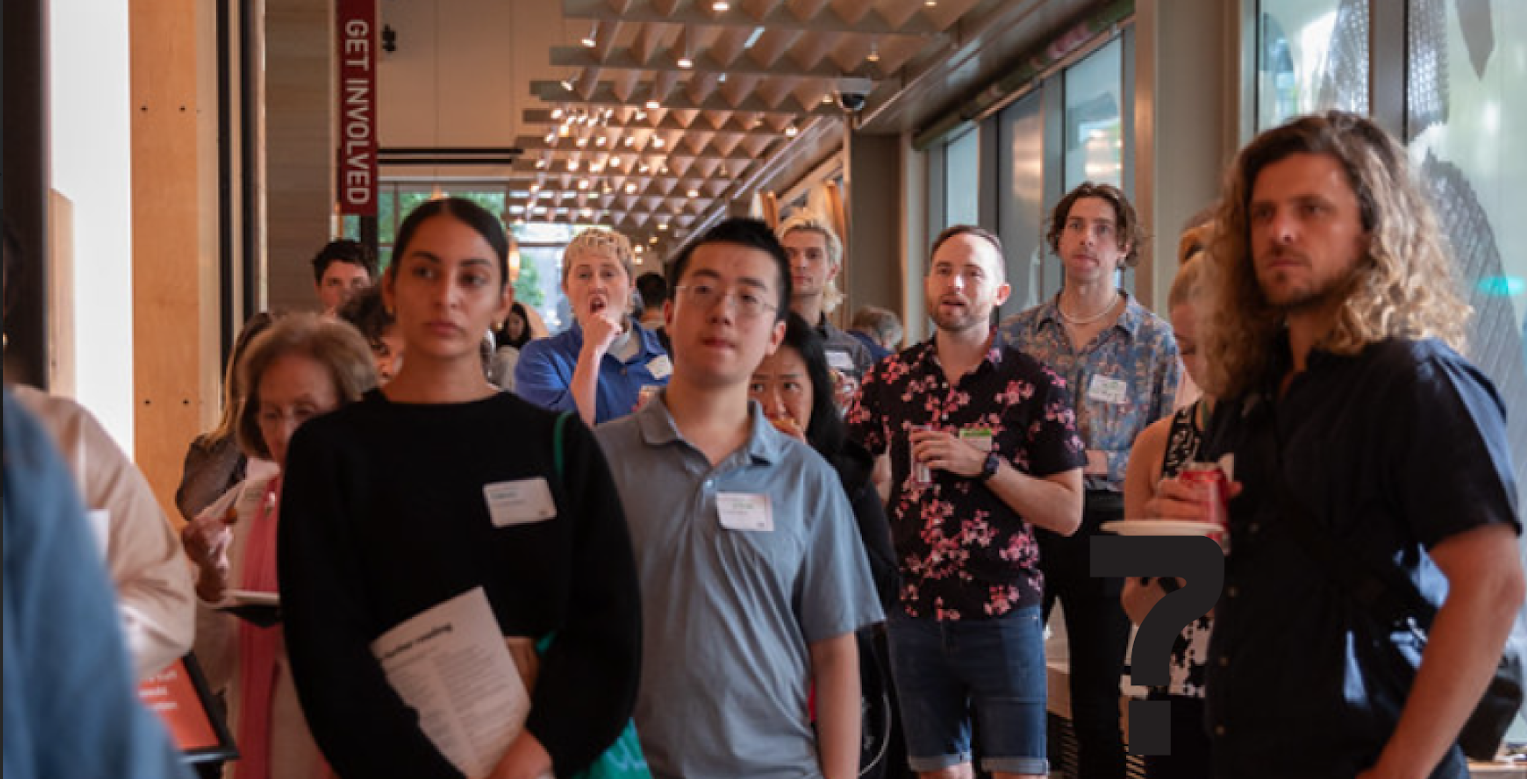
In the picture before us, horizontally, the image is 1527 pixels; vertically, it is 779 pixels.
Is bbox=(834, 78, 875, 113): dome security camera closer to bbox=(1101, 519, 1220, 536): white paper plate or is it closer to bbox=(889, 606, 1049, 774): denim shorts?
bbox=(889, 606, 1049, 774): denim shorts

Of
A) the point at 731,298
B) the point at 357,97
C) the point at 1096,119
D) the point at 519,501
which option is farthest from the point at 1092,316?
the point at 357,97

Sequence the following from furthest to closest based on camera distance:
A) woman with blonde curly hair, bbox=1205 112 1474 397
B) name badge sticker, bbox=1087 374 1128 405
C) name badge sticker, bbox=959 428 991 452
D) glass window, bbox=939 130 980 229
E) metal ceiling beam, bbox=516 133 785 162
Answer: metal ceiling beam, bbox=516 133 785 162 < glass window, bbox=939 130 980 229 < name badge sticker, bbox=1087 374 1128 405 < name badge sticker, bbox=959 428 991 452 < woman with blonde curly hair, bbox=1205 112 1474 397

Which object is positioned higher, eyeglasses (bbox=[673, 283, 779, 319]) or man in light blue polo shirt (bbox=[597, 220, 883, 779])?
eyeglasses (bbox=[673, 283, 779, 319])

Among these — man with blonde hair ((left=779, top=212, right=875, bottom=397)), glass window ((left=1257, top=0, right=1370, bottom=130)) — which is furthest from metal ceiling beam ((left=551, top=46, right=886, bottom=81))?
man with blonde hair ((left=779, top=212, right=875, bottom=397))

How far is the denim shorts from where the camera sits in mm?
3867

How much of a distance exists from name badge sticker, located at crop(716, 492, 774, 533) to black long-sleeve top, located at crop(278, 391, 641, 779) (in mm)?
282

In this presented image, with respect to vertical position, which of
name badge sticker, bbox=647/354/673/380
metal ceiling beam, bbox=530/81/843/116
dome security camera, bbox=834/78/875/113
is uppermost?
metal ceiling beam, bbox=530/81/843/116

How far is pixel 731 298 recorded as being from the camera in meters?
2.66

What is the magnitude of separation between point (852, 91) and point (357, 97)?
417 cm

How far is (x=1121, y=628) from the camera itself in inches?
177

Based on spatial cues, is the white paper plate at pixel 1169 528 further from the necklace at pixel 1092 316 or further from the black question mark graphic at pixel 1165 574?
the necklace at pixel 1092 316

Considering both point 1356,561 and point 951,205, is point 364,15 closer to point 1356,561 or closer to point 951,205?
point 951,205

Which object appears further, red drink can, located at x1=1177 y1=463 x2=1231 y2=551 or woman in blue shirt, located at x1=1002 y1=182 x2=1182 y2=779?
woman in blue shirt, located at x1=1002 y1=182 x2=1182 y2=779

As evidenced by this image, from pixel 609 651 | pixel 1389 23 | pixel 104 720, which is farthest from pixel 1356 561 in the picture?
pixel 1389 23
